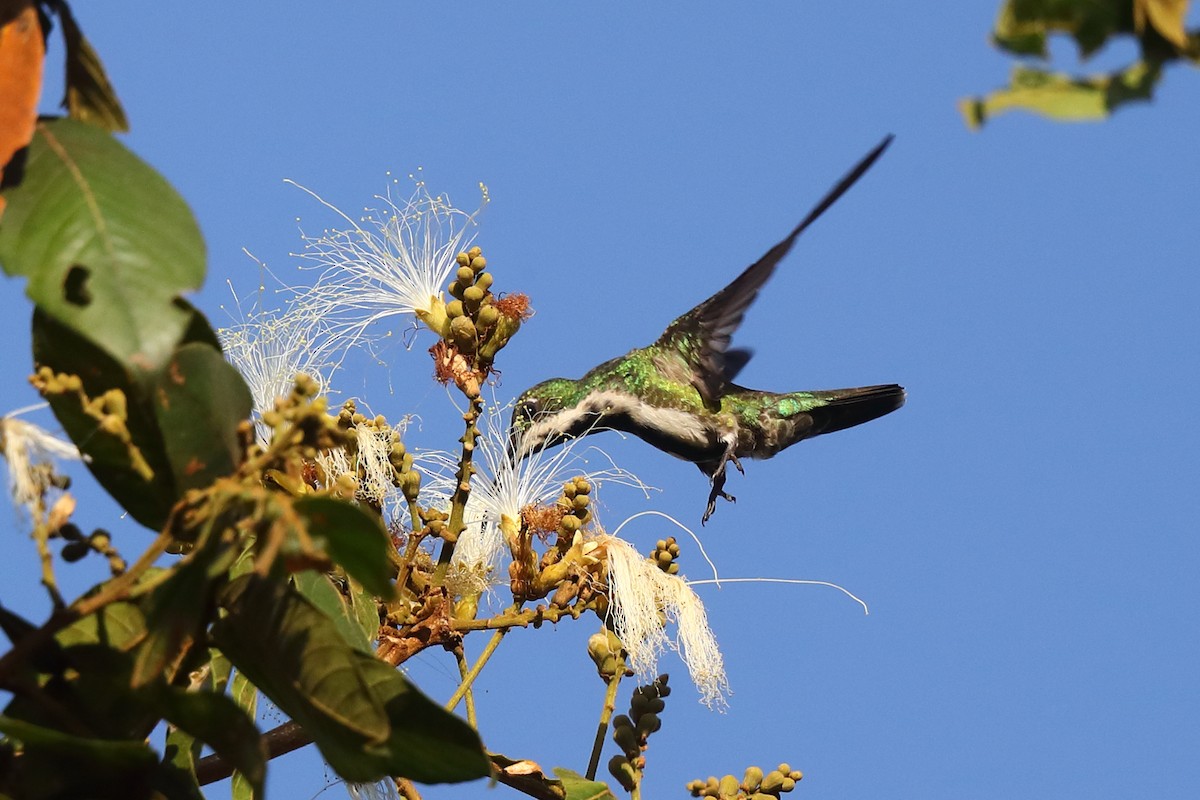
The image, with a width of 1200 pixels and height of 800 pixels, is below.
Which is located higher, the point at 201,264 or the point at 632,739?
the point at 632,739

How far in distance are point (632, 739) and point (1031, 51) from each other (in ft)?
6.31

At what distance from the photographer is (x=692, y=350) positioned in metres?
6.07

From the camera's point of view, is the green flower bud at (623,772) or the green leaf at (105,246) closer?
the green leaf at (105,246)

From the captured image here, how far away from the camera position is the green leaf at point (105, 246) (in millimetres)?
1577

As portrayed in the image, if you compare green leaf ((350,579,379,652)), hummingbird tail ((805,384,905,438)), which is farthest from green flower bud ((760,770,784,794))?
hummingbird tail ((805,384,905,438))

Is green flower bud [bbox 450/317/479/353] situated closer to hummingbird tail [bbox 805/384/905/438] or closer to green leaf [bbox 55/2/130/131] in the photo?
green leaf [bbox 55/2/130/131]

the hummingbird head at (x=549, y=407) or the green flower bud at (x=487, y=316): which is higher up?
the hummingbird head at (x=549, y=407)

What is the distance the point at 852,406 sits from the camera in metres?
6.76

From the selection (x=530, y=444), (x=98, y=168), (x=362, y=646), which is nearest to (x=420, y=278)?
(x=530, y=444)

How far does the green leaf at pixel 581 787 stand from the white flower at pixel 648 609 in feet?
1.22

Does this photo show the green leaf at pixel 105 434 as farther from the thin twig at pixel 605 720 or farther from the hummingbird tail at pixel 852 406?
the hummingbird tail at pixel 852 406

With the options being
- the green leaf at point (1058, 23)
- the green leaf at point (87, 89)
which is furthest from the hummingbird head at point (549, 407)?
the green leaf at point (1058, 23)

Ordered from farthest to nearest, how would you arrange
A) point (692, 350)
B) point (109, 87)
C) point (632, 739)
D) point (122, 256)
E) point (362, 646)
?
1. point (692, 350)
2. point (632, 739)
3. point (362, 646)
4. point (109, 87)
5. point (122, 256)

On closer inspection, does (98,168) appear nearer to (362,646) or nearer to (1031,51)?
(362,646)
